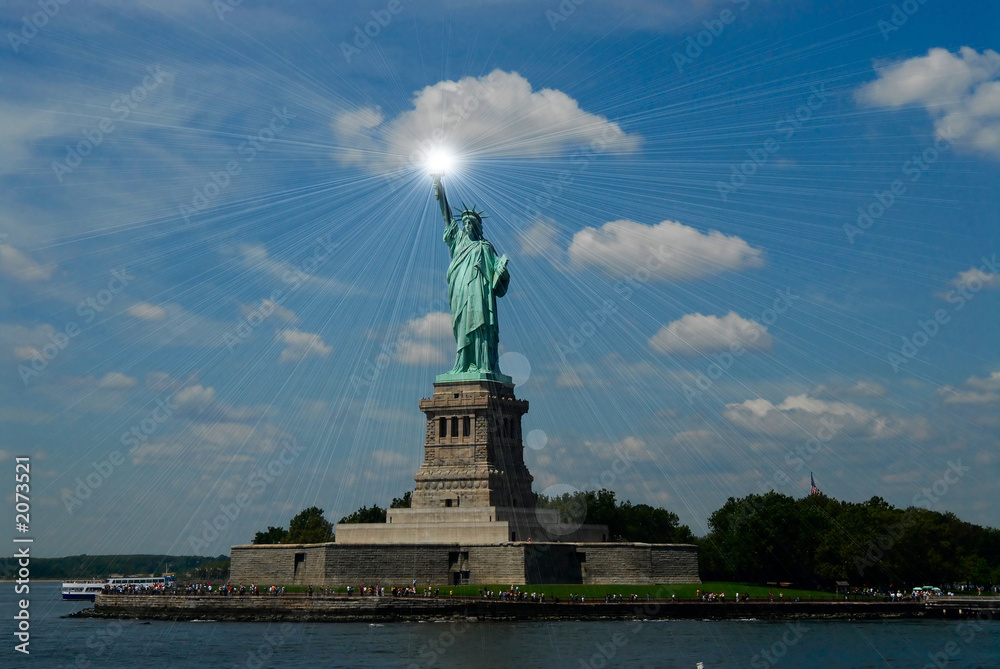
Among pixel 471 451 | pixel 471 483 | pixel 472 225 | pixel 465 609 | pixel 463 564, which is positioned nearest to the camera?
pixel 465 609

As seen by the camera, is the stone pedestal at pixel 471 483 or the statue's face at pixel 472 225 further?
the statue's face at pixel 472 225

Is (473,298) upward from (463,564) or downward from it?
upward

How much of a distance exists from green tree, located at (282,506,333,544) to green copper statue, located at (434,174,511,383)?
30.9m

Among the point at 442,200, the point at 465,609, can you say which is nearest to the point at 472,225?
the point at 442,200

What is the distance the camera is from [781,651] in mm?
54188

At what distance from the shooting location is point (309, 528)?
359 ft

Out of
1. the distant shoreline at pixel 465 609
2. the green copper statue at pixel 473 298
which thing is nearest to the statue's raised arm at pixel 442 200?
the green copper statue at pixel 473 298

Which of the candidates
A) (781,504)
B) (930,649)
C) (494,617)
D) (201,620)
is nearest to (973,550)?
(781,504)

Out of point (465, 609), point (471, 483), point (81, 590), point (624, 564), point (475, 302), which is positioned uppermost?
point (475, 302)

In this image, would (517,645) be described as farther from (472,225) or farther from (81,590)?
(81,590)

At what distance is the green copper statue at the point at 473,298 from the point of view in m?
80.8

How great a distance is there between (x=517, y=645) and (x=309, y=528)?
59.6 m

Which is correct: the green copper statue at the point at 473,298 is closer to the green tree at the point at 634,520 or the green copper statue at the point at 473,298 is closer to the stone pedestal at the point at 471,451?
the stone pedestal at the point at 471,451

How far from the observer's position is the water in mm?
50344
